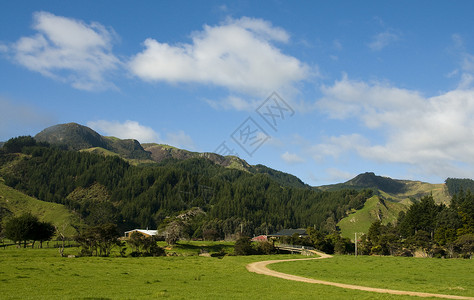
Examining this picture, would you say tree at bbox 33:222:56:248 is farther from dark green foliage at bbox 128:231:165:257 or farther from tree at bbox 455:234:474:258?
tree at bbox 455:234:474:258

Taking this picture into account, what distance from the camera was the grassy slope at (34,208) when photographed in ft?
560

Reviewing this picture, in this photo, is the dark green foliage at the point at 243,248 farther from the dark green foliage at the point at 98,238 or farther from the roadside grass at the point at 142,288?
the roadside grass at the point at 142,288

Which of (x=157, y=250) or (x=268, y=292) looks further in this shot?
(x=157, y=250)

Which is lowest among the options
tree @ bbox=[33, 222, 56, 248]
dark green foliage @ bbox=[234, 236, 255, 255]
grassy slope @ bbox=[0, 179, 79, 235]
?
dark green foliage @ bbox=[234, 236, 255, 255]

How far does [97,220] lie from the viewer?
6939 inches

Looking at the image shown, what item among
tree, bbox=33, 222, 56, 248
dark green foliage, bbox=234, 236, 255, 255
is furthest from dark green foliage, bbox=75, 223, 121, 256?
dark green foliage, bbox=234, 236, 255, 255

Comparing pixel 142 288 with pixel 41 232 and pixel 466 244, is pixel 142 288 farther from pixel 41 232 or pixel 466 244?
pixel 466 244

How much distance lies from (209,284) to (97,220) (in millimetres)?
159232

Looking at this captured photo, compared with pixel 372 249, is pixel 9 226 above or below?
above

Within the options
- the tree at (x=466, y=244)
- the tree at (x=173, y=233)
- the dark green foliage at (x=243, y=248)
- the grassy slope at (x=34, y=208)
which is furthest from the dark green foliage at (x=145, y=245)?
the grassy slope at (x=34, y=208)

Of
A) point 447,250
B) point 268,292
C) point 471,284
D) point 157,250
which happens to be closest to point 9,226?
point 157,250

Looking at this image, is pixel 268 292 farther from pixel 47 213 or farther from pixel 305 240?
pixel 47 213

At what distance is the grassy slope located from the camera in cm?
17075

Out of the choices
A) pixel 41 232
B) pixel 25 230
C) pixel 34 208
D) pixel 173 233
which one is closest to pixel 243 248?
pixel 173 233
